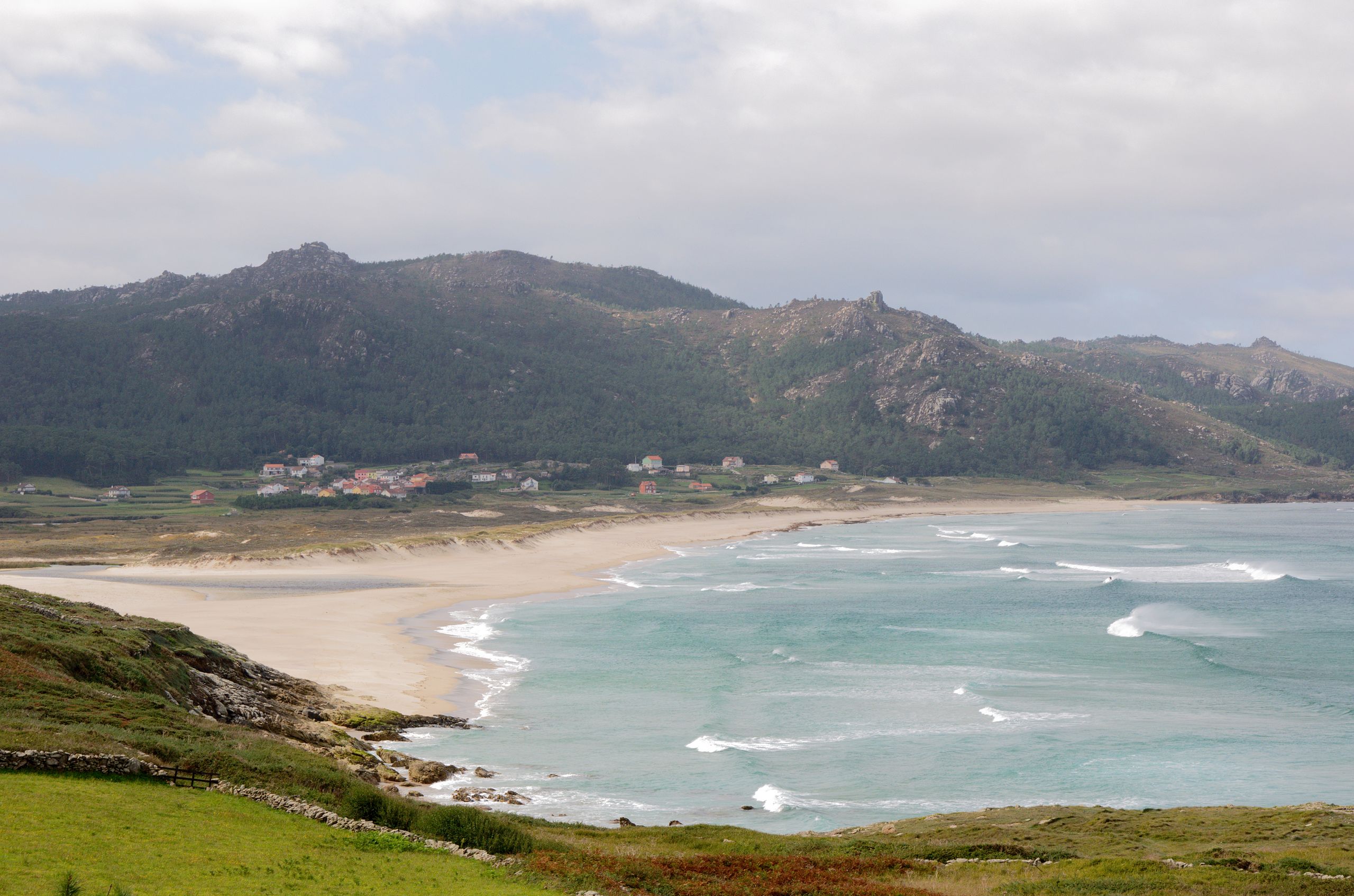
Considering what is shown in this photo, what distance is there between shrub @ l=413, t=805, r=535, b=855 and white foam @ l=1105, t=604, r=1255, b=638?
38979 millimetres

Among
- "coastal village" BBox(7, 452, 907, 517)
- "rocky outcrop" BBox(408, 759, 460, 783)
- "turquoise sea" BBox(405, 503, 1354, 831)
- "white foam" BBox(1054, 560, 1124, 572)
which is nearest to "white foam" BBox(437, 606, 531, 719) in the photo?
"turquoise sea" BBox(405, 503, 1354, 831)

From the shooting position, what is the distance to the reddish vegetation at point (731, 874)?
15.0m

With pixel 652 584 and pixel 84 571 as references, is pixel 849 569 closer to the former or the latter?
pixel 652 584

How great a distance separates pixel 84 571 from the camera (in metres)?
73.5

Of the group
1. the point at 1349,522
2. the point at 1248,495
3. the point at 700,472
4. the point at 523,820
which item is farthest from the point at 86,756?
the point at 1248,495

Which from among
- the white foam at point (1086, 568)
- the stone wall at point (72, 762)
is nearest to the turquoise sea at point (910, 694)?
the white foam at point (1086, 568)

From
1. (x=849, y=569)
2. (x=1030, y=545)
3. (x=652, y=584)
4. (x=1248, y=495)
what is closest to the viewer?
(x=652, y=584)

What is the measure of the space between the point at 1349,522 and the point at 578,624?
111 m

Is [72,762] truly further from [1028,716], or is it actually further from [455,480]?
[455,480]

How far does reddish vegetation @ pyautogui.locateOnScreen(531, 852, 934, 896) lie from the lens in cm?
1496

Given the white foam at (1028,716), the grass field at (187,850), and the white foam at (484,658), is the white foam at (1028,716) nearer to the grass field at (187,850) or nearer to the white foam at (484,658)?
the white foam at (484,658)

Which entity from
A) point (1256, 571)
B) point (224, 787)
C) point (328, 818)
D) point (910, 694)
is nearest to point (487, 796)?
point (328, 818)

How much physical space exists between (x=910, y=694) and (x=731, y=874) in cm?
2218

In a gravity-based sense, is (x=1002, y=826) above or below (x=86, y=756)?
below
